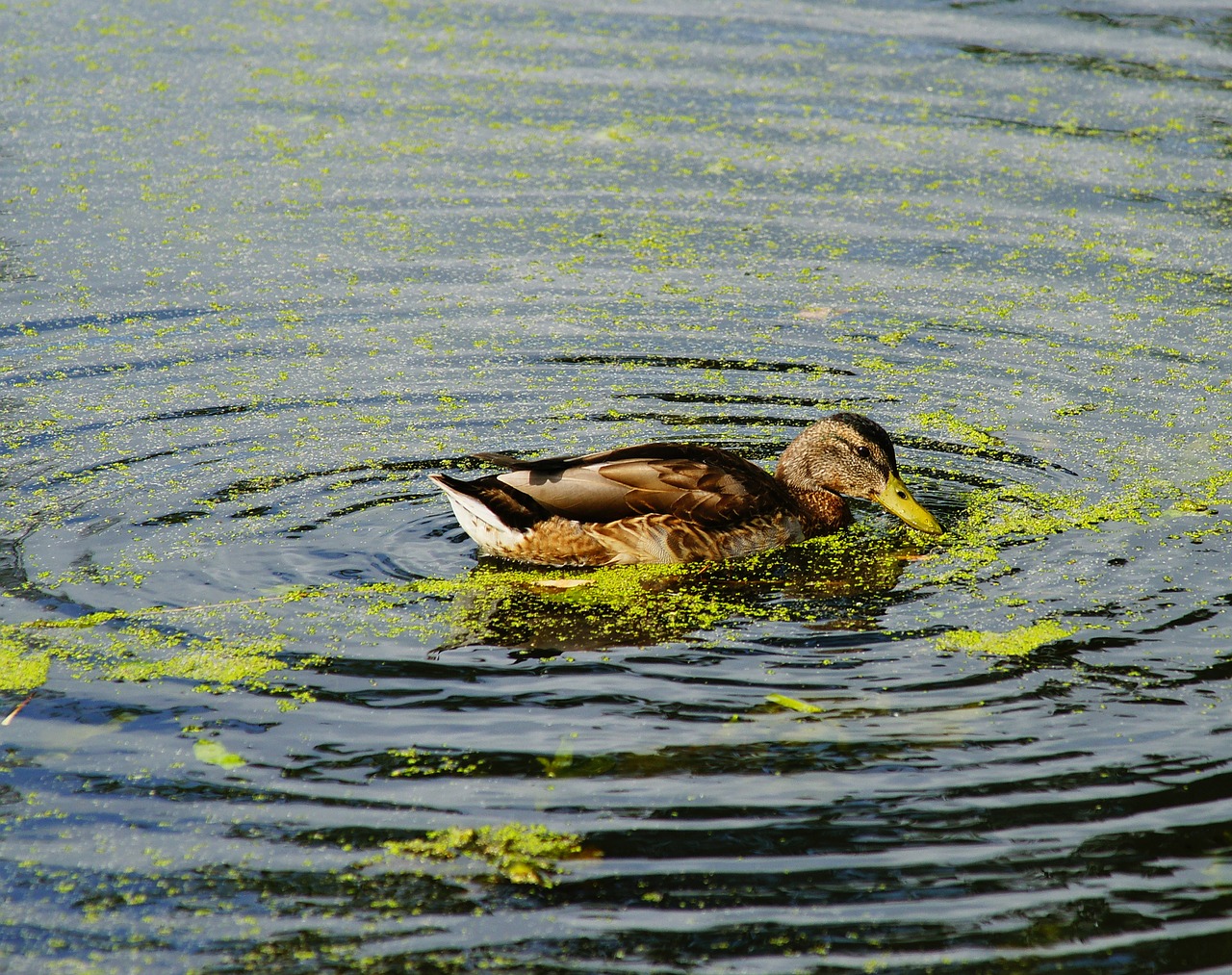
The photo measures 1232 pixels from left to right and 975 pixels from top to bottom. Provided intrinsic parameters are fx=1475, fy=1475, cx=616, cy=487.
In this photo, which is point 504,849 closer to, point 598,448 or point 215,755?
point 215,755

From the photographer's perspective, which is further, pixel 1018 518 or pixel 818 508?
pixel 818 508

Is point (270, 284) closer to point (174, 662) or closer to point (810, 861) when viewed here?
point (174, 662)

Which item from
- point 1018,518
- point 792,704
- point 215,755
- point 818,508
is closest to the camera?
point 215,755

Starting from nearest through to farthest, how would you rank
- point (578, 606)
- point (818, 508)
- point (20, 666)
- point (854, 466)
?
point (20, 666) → point (578, 606) → point (854, 466) → point (818, 508)

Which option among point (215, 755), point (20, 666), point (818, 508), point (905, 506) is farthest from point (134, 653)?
point (905, 506)

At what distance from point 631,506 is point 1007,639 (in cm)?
167

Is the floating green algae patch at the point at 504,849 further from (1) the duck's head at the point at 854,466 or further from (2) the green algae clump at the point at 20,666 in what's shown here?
(1) the duck's head at the point at 854,466

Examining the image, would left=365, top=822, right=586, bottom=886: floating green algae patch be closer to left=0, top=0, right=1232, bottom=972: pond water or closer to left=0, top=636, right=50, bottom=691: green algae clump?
left=0, top=0, right=1232, bottom=972: pond water

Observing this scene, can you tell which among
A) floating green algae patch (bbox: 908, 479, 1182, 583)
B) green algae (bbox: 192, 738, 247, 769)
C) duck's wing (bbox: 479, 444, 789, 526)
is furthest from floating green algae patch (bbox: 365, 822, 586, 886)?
floating green algae patch (bbox: 908, 479, 1182, 583)

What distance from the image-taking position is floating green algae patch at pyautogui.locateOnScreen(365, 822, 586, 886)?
4145 mm

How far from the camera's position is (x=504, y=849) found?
4.23 metres

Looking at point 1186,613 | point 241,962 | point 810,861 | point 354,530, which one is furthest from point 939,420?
point 241,962

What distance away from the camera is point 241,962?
381 centimetres

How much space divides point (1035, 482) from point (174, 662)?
12.8 ft
